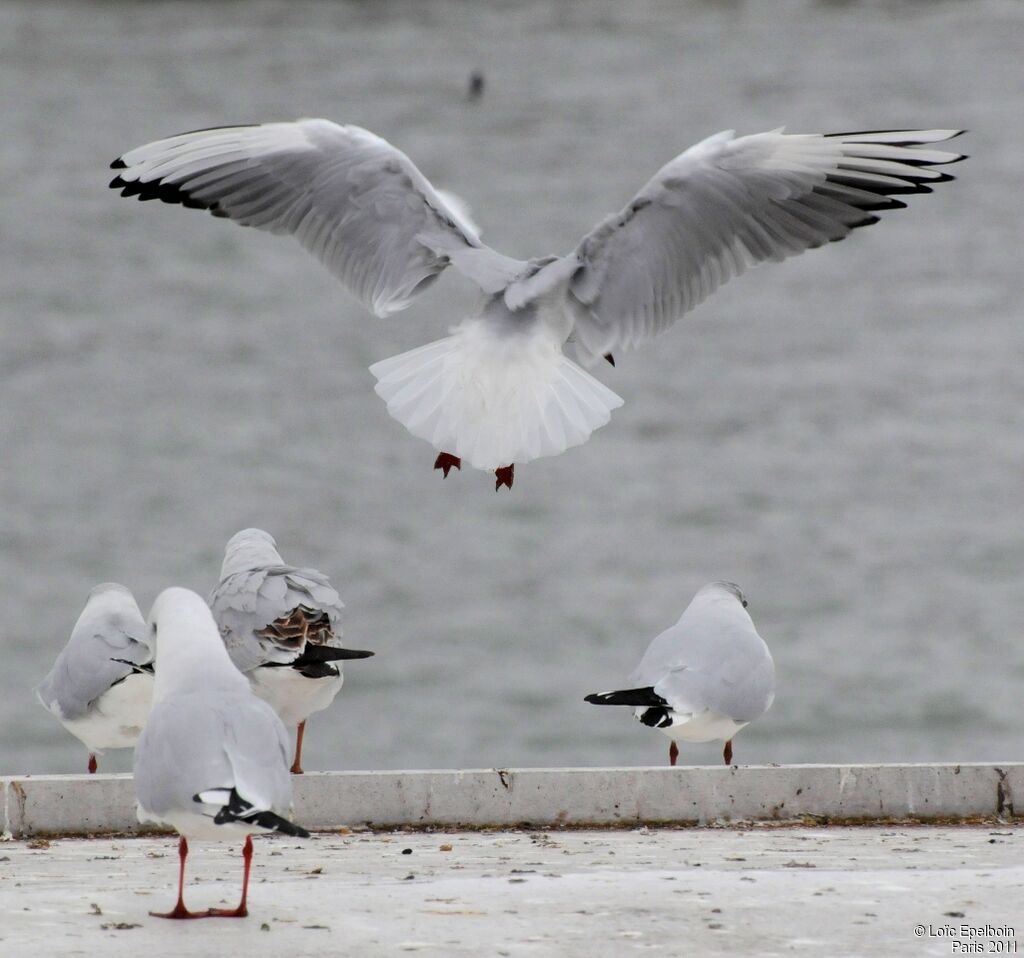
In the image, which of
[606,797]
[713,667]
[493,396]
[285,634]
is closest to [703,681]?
[713,667]

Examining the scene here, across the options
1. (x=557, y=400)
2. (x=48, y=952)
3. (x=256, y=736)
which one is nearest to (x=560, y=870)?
(x=256, y=736)

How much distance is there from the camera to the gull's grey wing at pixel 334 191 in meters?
8.60

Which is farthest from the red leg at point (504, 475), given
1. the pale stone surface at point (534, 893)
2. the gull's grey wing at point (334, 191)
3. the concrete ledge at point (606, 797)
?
the pale stone surface at point (534, 893)

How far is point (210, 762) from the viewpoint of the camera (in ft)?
16.1

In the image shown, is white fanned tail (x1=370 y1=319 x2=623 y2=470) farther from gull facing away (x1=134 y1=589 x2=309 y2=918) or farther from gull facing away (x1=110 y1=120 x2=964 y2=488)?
gull facing away (x1=134 y1=589 x2=309 y2=918)

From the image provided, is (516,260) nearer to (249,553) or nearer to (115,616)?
(249,553)

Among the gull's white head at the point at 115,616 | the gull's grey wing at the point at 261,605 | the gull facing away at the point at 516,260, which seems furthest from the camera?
the gull's white head at the point at 115,616

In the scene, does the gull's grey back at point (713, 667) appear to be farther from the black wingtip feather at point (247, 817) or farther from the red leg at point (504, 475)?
the black wingtip feather at point (247, 817)

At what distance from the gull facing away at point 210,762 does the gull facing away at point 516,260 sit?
2525 millimetres

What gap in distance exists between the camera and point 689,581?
107ft

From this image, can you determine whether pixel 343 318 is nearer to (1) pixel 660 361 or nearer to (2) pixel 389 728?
(1) pixel 660 361

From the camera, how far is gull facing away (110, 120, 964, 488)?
7855mm

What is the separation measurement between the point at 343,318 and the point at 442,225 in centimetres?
3169

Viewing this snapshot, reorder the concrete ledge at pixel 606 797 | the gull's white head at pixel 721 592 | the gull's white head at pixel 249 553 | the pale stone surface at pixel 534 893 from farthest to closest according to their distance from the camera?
the gull's white head at pixel 721 592 < the gull's white head at pixel 249 553 < the concrete ledge at pixel 606 797 < the pale stone surface at pixel 534 893
